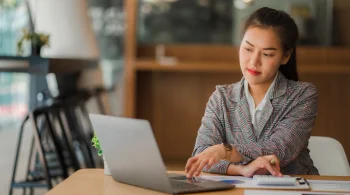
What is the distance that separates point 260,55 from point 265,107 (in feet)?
0.55

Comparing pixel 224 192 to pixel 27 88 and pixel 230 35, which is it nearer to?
pixel 230 35

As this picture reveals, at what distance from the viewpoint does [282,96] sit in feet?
8.02

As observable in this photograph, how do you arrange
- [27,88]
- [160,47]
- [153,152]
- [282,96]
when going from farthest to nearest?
1. [27,88]
2. [160,47]
3. [282,96]
4. [153,152]

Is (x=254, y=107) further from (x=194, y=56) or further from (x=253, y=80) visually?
(x=194, y=56)

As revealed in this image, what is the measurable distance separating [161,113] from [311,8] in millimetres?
1841

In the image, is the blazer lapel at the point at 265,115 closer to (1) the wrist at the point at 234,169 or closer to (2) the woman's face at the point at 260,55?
(2) the woman's face at the point at 260,55

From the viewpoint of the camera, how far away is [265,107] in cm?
241

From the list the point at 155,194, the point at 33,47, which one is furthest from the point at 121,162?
the point at 33,47

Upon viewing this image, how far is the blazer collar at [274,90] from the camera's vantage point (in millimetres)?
2438

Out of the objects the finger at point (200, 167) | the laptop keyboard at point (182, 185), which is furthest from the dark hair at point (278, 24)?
the laptop keyboard at point (182, 185)

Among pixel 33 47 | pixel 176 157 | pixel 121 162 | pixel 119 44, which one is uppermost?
pixel 121 162

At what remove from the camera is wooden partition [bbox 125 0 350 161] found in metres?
7.89

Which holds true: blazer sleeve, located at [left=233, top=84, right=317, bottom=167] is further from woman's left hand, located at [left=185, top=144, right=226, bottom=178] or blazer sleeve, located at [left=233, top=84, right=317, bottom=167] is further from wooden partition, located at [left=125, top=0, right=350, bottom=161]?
wooden partition, located at [left=125, top=0, right=350, bottom=161]

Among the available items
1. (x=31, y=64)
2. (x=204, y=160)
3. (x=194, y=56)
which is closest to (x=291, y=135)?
(x=204, y=160)
